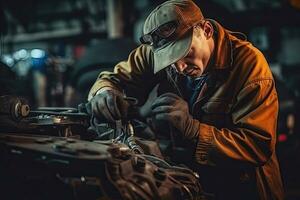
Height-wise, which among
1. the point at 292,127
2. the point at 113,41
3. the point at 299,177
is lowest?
the point at 299,177

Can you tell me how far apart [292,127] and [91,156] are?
4.85 meters

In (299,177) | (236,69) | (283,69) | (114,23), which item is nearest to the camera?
(236,69)

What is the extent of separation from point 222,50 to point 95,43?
405cm

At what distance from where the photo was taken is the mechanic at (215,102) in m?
2.04

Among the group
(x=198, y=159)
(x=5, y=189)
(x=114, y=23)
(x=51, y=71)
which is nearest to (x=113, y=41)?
(x=114, y=23)

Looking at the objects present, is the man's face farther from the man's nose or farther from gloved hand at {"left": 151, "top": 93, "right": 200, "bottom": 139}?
gloved hand at {"left": 151, "top": 93, "right": 200, "bottom": 139}

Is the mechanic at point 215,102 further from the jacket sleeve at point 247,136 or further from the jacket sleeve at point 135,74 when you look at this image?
the jacket sleeve at point 135,74

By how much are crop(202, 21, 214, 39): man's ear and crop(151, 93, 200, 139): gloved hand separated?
0.48m

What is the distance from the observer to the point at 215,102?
231cm

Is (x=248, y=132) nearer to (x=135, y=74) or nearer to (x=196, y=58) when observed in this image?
(x=196, y=58)

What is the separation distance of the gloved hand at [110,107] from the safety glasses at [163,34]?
38cm

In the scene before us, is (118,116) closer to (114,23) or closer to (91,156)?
(91,156)

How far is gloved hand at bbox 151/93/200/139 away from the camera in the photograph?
1.98m

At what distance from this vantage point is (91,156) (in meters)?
1.40
